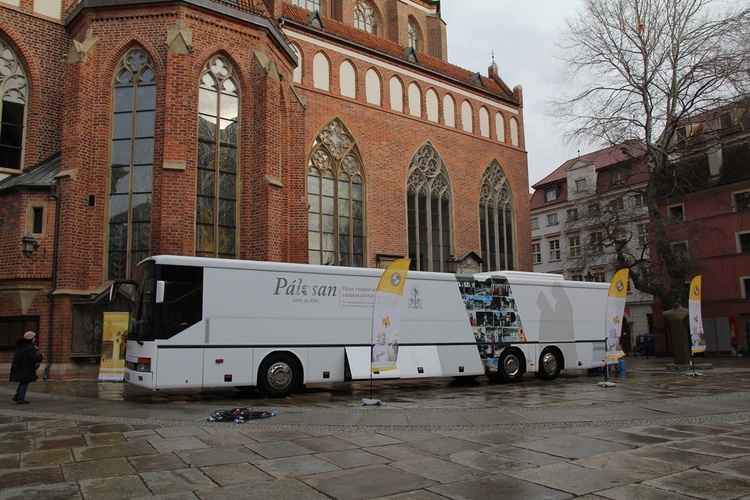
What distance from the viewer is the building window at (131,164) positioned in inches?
642

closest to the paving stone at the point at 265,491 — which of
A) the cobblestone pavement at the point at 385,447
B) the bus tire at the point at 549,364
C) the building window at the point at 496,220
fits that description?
the cobblestone pavement at the point at 385,447

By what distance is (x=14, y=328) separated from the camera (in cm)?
1566

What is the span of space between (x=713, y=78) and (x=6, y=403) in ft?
78.9

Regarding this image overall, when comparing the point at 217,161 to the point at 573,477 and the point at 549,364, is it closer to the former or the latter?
the point at 549,364

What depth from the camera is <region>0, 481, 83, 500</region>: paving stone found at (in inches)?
190

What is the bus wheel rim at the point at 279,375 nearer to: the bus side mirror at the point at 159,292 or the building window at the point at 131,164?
the bus side mirror at the point at 159,292

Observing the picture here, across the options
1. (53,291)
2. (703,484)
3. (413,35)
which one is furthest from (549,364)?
(413,35)

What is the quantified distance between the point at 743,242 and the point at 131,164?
30880mm

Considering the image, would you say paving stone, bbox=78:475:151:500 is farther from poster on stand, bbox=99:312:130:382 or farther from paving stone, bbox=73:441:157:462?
poster on stand, bbox=99:312:130:382

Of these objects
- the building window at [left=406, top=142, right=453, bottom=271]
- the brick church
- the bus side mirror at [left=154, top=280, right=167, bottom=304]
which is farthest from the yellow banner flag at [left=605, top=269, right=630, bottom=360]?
the building window at [left=406, top=142, right=453, bottom=271]

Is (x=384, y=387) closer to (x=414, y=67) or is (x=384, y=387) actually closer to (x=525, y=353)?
(x=525, y=353)

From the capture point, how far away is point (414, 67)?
26938mm

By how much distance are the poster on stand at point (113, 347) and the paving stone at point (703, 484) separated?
11.9 m

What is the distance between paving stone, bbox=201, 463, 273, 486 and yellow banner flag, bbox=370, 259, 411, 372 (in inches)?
217
